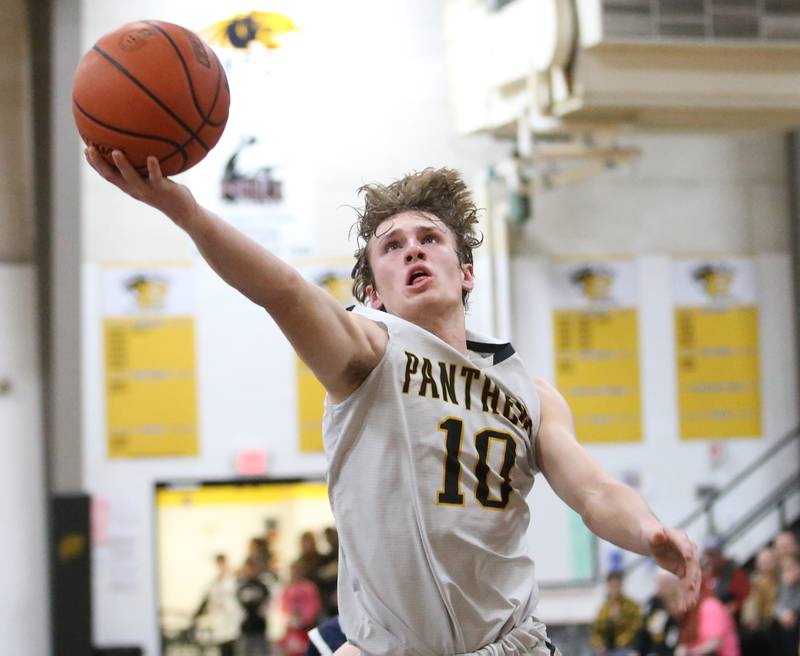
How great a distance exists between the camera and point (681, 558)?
106 inches

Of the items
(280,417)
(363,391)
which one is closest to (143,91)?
(363,391)

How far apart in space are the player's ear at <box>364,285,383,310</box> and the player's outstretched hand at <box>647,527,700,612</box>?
1044 mm

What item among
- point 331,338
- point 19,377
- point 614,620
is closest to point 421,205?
point 331,338

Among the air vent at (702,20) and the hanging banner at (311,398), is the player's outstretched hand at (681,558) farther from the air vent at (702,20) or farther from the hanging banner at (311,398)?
the hanging banner at (311,398)

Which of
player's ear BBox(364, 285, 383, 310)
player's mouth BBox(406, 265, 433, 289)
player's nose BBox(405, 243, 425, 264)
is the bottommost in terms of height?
player's ear BBox(364, 285, 383, 310)

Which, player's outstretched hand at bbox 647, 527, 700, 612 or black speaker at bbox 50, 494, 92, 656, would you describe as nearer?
player's outstretched hand at bbox 647, 527, 700, 612

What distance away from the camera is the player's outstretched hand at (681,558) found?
2.69m

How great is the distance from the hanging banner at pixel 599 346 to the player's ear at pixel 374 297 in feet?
25.5

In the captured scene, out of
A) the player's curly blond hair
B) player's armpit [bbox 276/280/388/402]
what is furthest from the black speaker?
player's armpit [bbox 276/280/388/402]

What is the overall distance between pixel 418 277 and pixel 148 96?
35.0 inches

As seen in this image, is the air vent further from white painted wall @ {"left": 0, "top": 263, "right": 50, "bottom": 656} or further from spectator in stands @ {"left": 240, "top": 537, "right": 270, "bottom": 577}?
white painted wall @ {"left": 0, "top": 263, "right": 50, "bottom": 656}

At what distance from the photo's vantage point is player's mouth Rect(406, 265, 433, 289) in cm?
325

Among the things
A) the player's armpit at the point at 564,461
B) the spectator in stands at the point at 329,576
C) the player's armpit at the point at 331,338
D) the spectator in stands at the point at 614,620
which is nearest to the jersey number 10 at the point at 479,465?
the player's armpit at the point at 564,461

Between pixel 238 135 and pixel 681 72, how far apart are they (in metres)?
3.69
